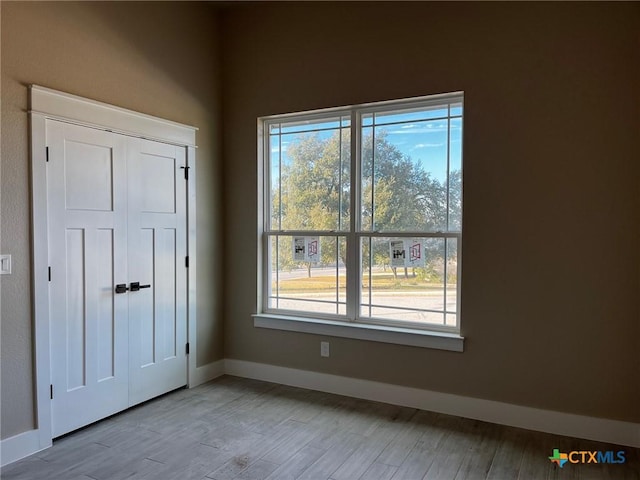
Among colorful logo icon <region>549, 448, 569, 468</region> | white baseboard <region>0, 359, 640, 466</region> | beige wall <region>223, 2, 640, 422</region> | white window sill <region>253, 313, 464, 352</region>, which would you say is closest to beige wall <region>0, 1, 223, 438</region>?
white baseboard <region>0, 359, 640, 466</region>

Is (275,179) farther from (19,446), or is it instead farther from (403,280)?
(19,446)

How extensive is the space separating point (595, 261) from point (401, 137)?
5.16 feet

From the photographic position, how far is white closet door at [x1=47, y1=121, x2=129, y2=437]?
2898mm

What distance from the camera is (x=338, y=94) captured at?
12.2 ft

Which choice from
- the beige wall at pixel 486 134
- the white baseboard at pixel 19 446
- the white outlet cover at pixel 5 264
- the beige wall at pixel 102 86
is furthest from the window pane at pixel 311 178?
the white baseboard at pixel 19 446

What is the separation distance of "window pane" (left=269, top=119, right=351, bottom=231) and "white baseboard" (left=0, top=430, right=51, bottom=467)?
230 cm

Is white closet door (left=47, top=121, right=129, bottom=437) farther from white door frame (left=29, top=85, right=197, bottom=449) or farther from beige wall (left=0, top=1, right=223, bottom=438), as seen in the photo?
beige wall (left=0, top=1, right=223, bottom=438)

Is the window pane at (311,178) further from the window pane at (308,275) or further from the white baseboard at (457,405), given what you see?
the white baseboard at (457,405)

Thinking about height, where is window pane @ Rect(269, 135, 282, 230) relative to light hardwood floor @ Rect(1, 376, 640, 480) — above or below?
above

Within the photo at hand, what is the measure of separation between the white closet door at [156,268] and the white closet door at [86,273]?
0.31ft

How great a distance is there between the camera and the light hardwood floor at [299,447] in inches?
100

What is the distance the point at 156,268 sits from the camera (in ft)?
11.8

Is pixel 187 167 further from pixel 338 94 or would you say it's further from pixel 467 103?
pixel 467 103

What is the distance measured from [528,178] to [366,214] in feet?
3.96
